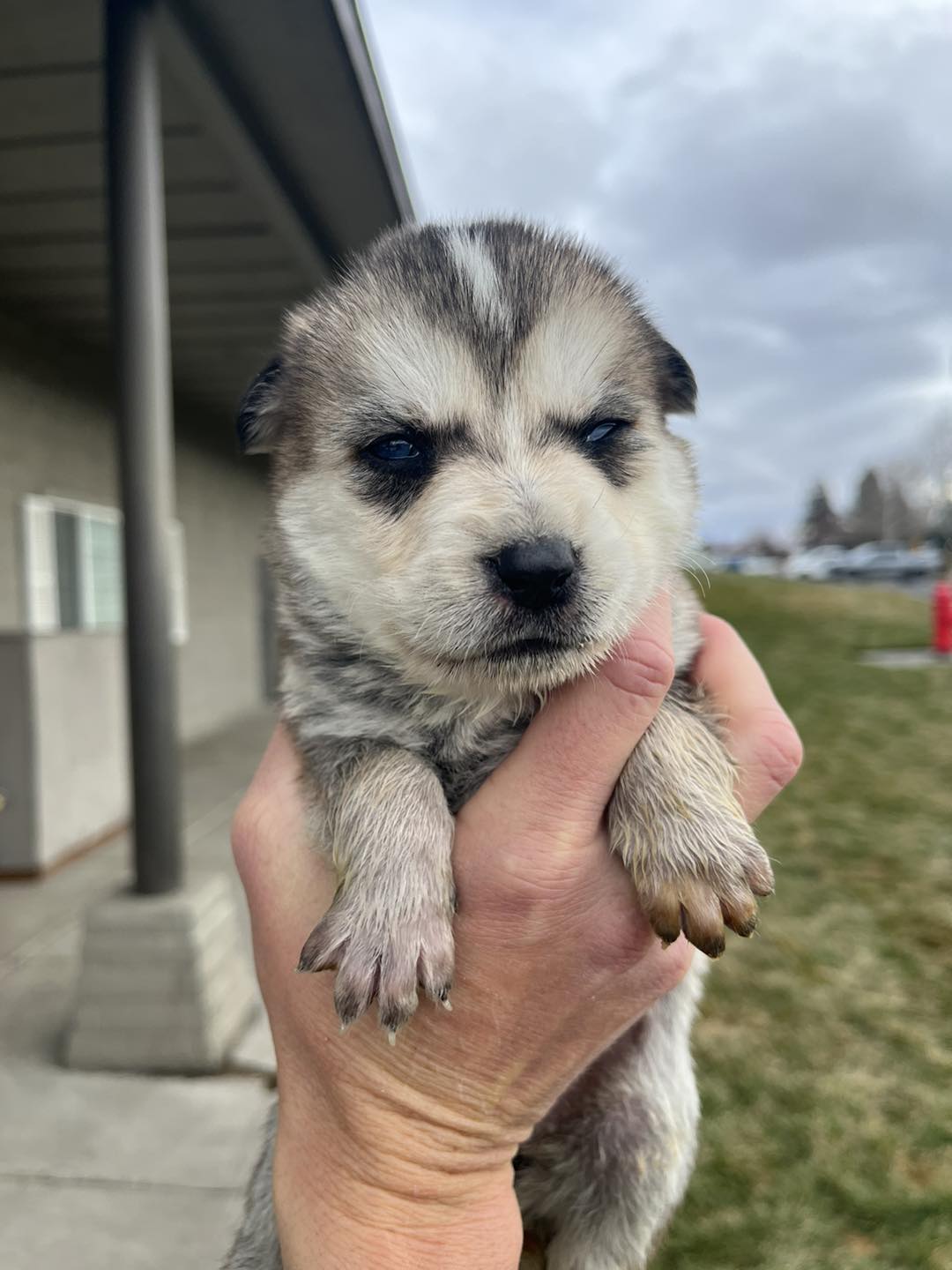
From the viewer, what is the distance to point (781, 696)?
16125mm

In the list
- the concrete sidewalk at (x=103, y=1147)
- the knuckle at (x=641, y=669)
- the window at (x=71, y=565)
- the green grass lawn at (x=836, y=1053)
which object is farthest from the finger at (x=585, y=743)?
the window at (x=71, y=565)

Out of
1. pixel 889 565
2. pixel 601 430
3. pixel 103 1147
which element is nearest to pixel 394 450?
pixel 601 430

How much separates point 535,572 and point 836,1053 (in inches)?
179

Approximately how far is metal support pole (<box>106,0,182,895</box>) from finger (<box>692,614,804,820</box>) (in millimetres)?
3180

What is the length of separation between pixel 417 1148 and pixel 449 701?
90 cm

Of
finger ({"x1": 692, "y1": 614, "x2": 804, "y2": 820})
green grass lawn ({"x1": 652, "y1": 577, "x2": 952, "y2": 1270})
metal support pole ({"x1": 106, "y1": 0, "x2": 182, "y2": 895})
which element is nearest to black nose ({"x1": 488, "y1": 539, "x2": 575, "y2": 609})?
finger ({"x1": 692, "y1": 614, "x2": 804, "y2": 820})

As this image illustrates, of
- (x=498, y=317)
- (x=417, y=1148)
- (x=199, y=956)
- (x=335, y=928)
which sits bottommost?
(x=199, y=956)

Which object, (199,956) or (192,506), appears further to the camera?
(192,506)

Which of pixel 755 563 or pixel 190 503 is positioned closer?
pixel 190 503

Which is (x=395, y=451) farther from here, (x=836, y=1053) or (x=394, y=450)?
(x=836, y=1053)

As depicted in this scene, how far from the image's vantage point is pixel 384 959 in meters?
1.62

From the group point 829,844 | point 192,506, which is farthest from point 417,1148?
point 192,506

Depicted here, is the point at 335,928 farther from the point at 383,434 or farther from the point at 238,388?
the point at 238,388

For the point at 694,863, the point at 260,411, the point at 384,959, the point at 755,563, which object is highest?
the point at 755,563
